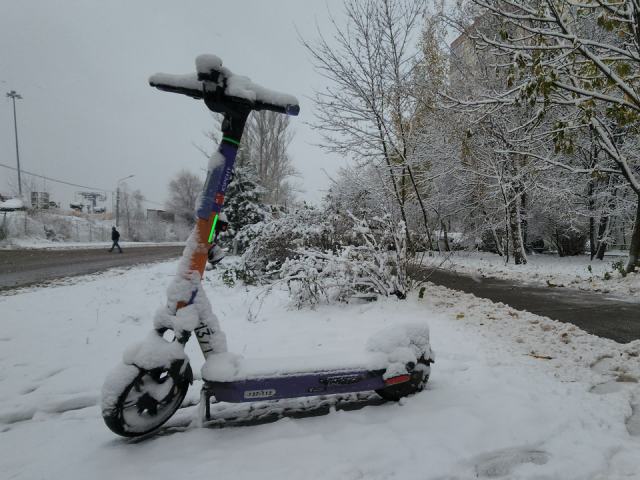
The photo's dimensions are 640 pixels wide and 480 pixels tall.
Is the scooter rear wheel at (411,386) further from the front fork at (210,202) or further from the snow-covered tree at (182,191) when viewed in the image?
the snow-covered tree at (182,191)

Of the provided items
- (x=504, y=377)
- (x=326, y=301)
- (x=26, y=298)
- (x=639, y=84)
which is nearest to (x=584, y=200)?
(x=639, y=84)

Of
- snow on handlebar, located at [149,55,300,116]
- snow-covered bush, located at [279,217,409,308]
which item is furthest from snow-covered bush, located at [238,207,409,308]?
snow on handlebar, located at [149,55,300,116]

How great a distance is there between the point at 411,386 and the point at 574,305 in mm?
3675

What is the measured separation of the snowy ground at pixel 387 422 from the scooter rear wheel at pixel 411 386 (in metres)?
0.07

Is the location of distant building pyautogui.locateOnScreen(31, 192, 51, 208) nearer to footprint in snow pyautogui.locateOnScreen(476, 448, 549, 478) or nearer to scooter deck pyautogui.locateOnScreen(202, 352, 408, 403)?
scooter deck pyautogui.locateOnScreen(202, 352, 408, 403)

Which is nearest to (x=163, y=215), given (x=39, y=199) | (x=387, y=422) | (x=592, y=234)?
(x=39, y=199)

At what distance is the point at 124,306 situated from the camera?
4734 mm

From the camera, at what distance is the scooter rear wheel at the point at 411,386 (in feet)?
6.35

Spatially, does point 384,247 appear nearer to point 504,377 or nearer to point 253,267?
point 504,377

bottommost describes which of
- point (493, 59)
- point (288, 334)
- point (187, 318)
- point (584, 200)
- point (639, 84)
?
point (288, 334)

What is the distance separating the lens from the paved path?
129 inches

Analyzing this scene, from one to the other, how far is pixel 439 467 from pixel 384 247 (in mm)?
3362

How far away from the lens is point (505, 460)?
56.1 inches

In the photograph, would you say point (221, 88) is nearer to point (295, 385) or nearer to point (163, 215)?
point (295, 385)
